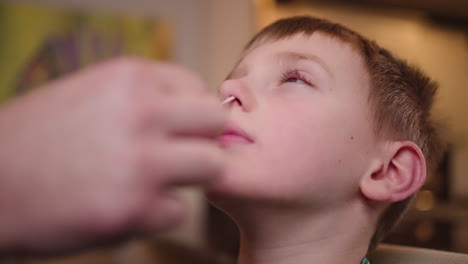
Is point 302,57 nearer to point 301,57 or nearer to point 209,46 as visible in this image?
point 301,57

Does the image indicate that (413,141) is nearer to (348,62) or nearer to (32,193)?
(348,62)

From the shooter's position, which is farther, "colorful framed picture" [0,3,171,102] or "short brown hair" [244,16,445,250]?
"colorful framed picture" [0,3,171,102]

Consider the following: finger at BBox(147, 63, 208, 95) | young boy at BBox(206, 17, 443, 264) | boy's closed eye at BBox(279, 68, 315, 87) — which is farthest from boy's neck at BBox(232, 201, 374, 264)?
finger at BBox(147, 63, 208, 95)

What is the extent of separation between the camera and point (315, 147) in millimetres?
700

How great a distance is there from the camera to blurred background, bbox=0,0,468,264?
2643 mm

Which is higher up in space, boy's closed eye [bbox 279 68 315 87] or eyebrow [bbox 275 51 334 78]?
eyebrow [bbox 275 51 334 78]

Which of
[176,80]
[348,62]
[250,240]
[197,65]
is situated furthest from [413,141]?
[197,65]

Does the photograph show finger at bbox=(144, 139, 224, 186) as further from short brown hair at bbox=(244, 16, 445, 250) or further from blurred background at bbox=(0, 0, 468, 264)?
blurred background at bbox=(0, 0, 468, 264)

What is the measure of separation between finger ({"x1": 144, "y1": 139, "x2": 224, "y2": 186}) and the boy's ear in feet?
1.56

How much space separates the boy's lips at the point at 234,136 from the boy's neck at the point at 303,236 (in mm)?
133

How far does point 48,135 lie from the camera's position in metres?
0.34

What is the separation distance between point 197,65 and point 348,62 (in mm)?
2788

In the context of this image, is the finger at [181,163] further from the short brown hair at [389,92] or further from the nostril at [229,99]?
the short brown hair at [389,92]

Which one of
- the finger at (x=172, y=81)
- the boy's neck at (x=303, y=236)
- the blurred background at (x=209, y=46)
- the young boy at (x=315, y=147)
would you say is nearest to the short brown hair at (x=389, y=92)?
the young boy at (x=315, y=147)
